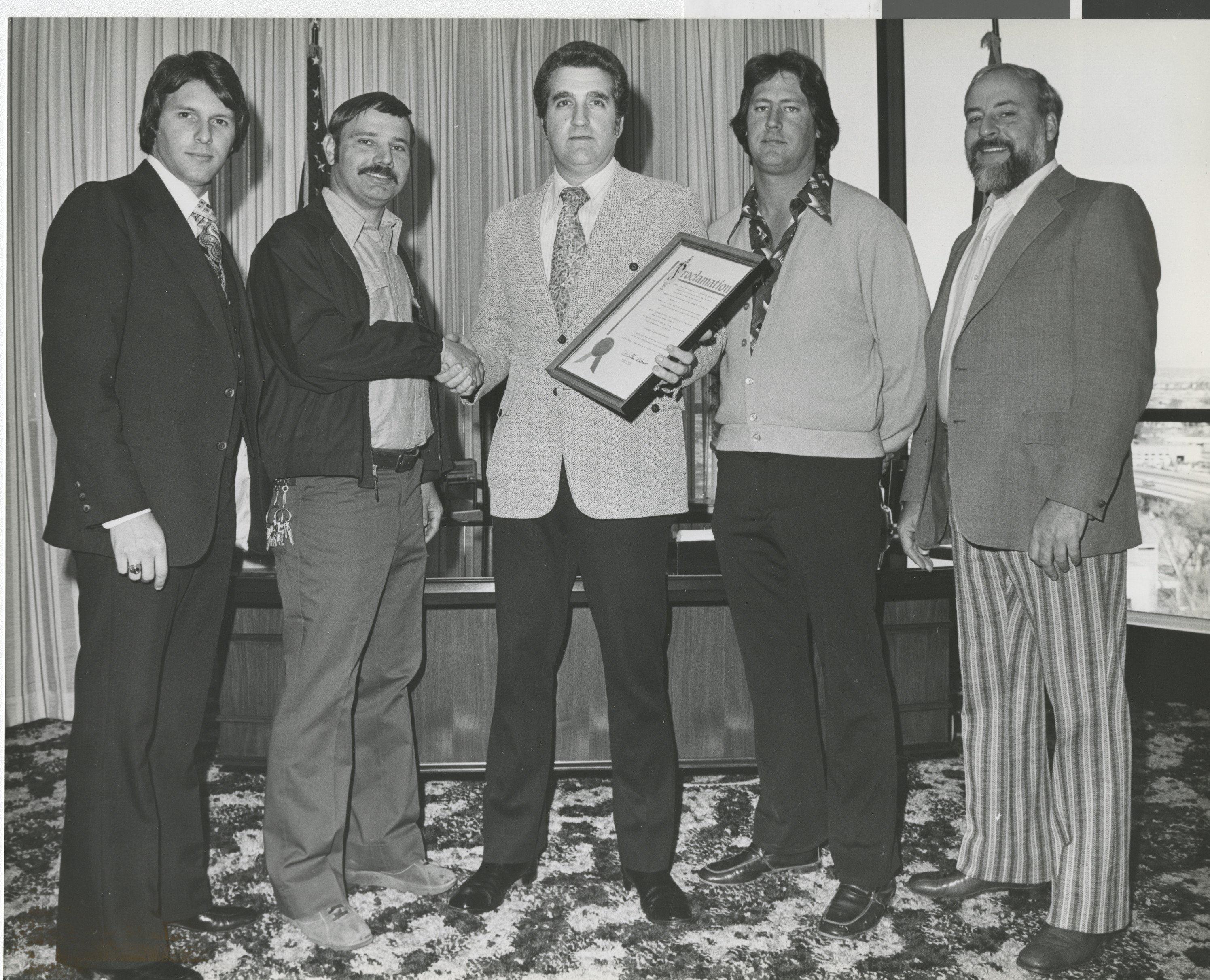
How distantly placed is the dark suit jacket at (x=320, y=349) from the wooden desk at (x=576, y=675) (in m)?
0.89

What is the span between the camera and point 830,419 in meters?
1.90

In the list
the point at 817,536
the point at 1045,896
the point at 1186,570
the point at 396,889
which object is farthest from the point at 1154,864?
the point at 396,889

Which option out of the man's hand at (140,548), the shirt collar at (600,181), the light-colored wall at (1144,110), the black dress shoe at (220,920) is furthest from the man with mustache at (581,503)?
the light-colored wall at (1144,110)

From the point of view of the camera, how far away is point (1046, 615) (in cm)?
182

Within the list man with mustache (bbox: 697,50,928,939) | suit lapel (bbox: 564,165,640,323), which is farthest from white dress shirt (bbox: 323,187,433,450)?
man with mustache (bbox: 697,50,928,939)

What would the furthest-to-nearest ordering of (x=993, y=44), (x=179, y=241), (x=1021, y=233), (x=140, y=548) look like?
(x=993, y=44) < (x=1021, y=233) < (x=179, y=241) < (x=140, y=548)

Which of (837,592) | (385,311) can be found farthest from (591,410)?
(837,592)

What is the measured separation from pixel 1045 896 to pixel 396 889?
1.32 metres

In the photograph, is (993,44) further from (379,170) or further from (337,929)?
(337,929)

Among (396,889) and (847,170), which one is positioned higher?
(847,170)

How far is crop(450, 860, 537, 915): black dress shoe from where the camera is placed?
189 centimetres

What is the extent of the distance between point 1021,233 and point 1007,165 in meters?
0.17

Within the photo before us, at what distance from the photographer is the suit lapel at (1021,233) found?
1822mm

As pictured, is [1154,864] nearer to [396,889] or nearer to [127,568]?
[396,889]
